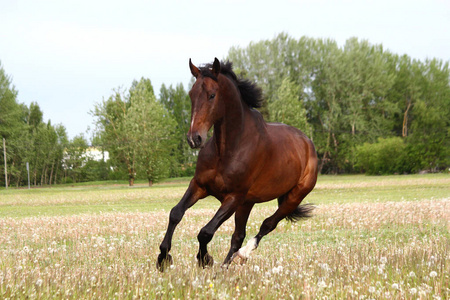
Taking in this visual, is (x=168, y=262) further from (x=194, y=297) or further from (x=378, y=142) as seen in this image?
(x=378, y=142)

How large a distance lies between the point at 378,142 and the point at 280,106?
21.5 metres

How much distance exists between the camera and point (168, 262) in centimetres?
621

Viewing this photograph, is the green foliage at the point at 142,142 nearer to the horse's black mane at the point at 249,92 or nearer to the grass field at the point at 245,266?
→ the grass field at the point at 245,266

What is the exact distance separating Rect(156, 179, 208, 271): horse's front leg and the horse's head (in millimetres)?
947

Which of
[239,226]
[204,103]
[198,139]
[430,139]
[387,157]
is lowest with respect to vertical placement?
[239,226]

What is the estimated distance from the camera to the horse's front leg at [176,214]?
6.04 m

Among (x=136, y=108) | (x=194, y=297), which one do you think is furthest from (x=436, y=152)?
(x=194, y=297)

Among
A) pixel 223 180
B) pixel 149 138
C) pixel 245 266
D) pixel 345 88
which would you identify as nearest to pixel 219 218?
pixel 223 180

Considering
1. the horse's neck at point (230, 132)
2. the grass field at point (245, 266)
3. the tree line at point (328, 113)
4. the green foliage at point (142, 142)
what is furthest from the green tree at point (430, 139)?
the horse's neck at point (230, 132)

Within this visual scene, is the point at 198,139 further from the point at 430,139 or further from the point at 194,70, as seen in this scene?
the point at 430,139

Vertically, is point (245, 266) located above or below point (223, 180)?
below

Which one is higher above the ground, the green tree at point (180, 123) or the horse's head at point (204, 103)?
the green tree at point (180, 123)

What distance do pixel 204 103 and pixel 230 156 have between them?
824 mm

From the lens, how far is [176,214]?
19.8 ft
